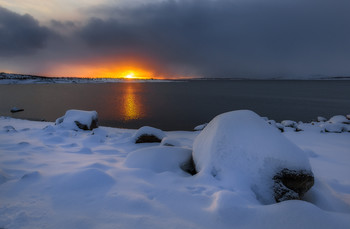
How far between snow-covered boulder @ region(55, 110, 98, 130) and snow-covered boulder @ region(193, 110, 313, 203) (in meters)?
8.25

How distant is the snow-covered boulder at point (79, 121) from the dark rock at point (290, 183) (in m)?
9.88

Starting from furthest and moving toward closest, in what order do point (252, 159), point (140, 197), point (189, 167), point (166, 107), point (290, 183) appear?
point (166, 107)
point (189, 167)
point (252, 159)
point (290, 183)
point (140, 197)

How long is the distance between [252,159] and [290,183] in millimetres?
834

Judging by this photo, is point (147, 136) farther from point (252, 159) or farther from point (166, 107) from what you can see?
point (166, 107)

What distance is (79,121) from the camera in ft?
35.4

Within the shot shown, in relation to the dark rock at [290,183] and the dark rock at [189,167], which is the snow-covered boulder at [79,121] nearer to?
the dark rock at [189,167]

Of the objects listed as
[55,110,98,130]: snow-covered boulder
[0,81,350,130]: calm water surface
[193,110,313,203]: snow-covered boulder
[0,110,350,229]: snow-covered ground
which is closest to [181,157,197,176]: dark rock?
[0,110,350,229]: snow-covered ground

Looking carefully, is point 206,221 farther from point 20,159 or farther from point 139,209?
point 20,159

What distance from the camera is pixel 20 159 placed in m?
4.79

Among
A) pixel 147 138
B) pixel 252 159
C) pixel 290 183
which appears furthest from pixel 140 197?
pixel 147 138

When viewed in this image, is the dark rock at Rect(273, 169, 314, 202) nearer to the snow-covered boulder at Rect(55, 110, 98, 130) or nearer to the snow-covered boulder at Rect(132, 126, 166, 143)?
the snow-covered boulder at Rect(132, 126, 166, 143)

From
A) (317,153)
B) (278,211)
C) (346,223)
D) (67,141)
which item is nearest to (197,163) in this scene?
(278,211)

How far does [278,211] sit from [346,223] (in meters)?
0.88

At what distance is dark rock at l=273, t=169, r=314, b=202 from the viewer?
375 cm
